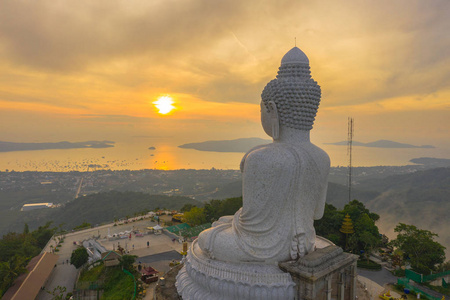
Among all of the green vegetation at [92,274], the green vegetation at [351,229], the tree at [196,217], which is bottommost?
the green vegetation at [92,274]

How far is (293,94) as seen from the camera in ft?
31.1

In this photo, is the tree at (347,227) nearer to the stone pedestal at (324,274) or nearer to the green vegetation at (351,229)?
the green vegetation at (351,229)

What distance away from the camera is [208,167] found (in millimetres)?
148375

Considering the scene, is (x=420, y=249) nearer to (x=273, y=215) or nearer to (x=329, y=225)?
(x=329, y=225)

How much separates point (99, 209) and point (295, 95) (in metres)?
56.4

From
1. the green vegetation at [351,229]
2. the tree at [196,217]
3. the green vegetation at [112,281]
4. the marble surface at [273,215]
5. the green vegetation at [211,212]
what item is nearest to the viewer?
the marble surface at [273,215]

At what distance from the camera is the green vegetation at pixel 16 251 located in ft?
50.5

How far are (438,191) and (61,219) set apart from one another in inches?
2502

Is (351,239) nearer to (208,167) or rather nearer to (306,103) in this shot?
(306,103)

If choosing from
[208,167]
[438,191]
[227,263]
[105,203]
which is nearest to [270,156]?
[227,263]

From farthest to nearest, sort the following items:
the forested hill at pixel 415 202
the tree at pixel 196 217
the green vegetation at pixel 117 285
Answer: the forested hill at pixel 415 202, the tree at pixel 196 217, the green vegetation at pixel 117 285

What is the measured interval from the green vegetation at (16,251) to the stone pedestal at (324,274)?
1455 cm

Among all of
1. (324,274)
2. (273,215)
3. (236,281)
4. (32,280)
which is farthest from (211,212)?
(324,274)

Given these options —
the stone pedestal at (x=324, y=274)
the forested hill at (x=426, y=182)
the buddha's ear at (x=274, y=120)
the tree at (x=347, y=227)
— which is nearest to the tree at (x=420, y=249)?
the tree at (x=347, y=227)
